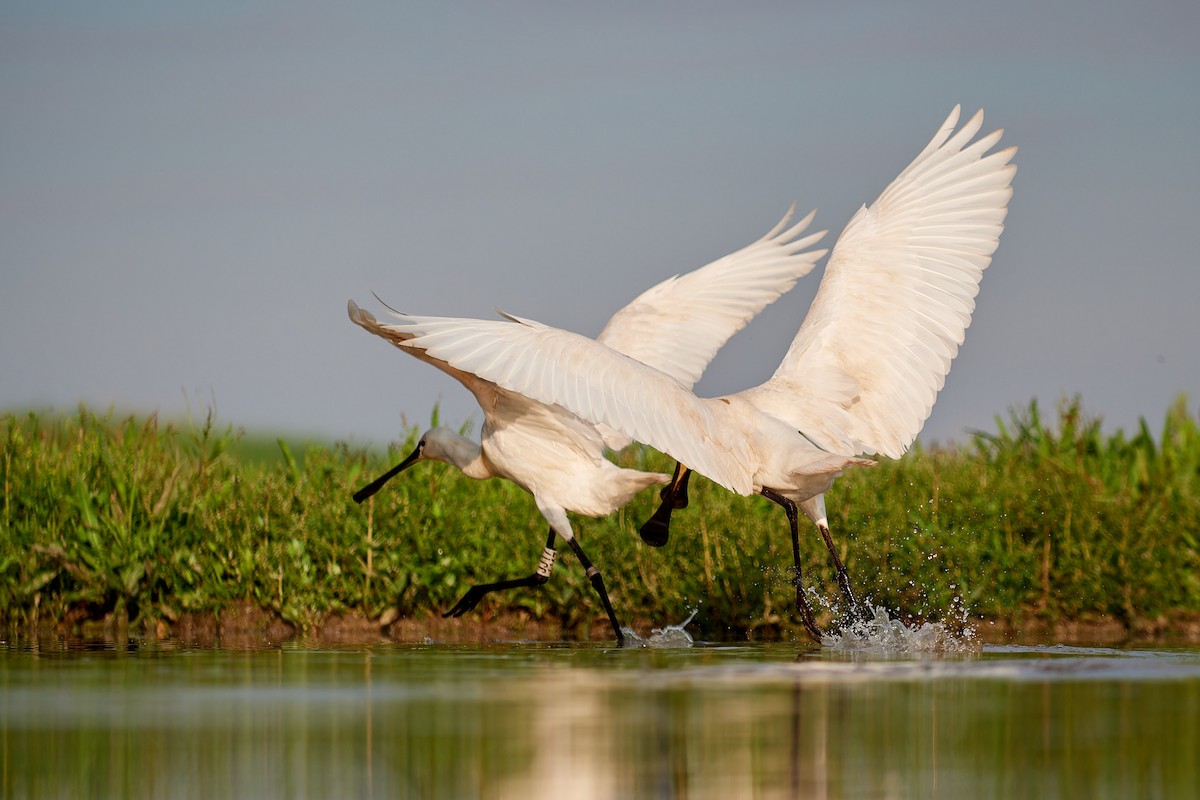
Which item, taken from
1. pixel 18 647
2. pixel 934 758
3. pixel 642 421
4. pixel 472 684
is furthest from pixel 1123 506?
pixel 18 647

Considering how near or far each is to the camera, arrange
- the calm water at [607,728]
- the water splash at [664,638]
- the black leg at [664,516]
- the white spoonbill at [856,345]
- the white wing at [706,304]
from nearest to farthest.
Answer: the calm water at [607,728] < the white spoonbill at [856,345] < the water splash at [664,638] < the black leg at [664,516] < the white wing at [706,304]

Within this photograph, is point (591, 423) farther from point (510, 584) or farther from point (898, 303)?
point (898, 303)

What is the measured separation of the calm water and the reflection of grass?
2.47 meters

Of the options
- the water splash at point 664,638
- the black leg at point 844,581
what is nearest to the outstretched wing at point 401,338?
the water splash at point 664,638

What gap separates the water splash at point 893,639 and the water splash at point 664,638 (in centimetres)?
90

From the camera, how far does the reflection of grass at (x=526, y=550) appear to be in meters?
11.7

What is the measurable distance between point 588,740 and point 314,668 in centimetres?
308

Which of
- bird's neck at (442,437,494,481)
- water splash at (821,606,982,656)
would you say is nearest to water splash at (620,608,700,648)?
water splash at (821,606,982,656)

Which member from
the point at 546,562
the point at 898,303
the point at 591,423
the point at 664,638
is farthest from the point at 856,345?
the point at 546,562

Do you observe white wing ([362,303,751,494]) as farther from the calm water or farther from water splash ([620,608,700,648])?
water splash ([620,608,700,648])

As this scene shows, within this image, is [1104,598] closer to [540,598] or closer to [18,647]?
[540,598]

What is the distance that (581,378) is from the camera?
9.27 metres

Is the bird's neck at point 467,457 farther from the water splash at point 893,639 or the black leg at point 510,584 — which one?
the water splash at point 893,639

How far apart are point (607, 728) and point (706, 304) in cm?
690
